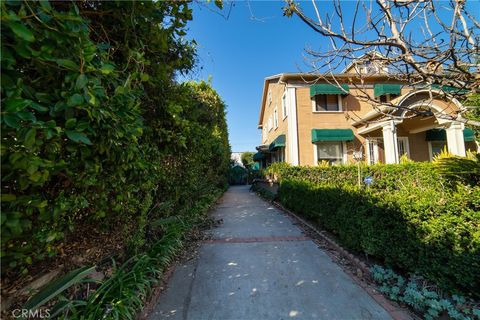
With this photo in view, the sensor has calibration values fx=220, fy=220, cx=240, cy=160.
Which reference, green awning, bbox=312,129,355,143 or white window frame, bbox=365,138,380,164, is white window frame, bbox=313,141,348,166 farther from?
white window frame, bbox=365,138,380,164

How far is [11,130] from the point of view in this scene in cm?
117

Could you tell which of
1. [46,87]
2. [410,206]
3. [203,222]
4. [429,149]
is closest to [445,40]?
[410,206]

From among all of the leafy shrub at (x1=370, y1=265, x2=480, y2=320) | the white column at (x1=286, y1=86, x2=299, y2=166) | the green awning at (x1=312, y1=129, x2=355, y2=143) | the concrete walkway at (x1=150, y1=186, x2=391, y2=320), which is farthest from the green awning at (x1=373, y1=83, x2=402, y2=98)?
the leafy shrub at (x1=370, y1=265, x2=480, y2=320)

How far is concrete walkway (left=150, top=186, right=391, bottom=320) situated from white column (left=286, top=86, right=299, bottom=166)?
24.6 ft

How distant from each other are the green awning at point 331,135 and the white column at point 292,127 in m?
1.06

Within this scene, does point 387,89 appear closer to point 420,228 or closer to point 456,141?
point 456,141

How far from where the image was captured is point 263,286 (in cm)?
343

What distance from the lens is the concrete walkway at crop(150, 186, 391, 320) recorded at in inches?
112

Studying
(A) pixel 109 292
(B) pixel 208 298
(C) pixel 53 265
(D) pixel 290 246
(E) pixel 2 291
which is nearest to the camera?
(E) pixel 2 291

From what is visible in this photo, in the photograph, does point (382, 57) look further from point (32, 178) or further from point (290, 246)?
point (290, 246)

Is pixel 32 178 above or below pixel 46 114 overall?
below

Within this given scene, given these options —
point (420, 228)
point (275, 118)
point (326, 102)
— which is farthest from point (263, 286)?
point (275, 118)

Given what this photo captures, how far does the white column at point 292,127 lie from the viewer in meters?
12.5

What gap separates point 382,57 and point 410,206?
7.04ft
